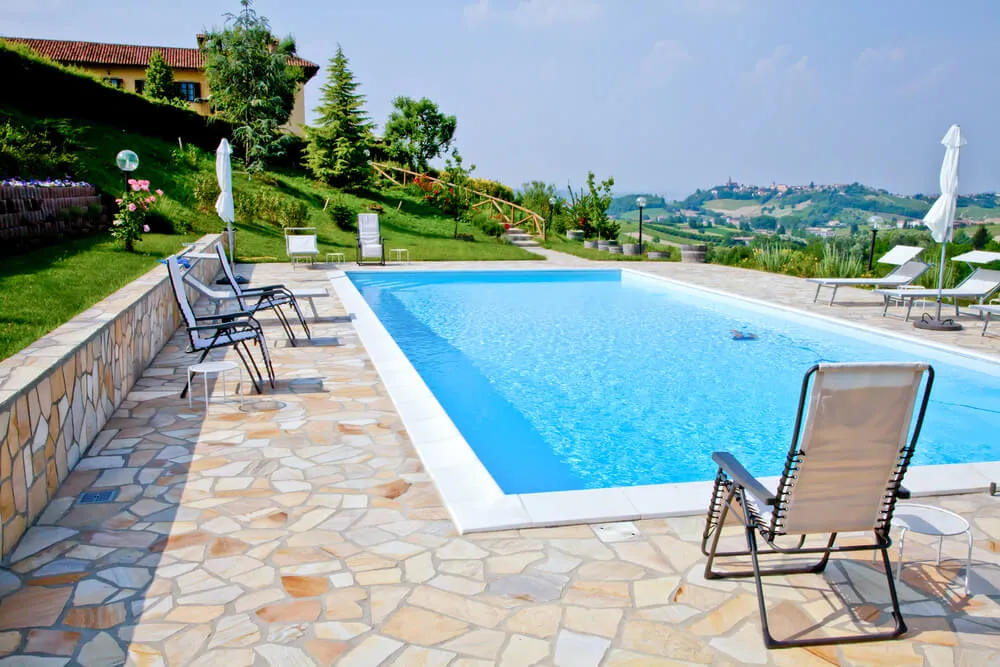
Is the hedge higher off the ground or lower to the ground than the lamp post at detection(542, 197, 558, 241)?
higher

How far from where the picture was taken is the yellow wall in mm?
33688

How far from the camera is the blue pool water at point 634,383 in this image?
5.25 m

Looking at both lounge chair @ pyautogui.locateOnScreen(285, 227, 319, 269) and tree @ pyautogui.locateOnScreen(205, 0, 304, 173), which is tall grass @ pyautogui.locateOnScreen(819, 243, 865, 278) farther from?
tree @ pyautogui.locateOnScreen(205, 0, 304, 173)

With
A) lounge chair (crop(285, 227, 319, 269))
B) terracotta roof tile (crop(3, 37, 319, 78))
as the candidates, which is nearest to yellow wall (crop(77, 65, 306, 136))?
terracotta roof tile (crop(3, 37, 319, 78))

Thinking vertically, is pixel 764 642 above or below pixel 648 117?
below

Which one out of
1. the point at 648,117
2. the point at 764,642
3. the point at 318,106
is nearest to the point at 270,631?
the point at 764,642

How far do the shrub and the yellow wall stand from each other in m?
14.8

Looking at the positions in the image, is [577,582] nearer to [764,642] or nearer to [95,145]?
[764,642]

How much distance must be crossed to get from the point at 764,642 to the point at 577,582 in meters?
0.70

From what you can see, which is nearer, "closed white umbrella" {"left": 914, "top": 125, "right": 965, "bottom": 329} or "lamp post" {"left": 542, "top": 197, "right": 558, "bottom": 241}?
"closed white umbrella" {"left": 914, "top": 125, "right": 965, "bottom": 329}

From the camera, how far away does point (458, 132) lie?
34.1 meters

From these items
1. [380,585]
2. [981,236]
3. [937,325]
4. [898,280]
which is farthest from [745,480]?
[981,236]

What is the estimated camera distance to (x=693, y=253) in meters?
18.0

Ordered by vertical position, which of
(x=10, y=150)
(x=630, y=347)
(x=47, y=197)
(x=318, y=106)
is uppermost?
(x=318, y=106)
